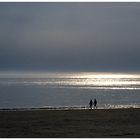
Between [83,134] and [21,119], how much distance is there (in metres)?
8.74

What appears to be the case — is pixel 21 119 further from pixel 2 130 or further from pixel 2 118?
pixel 2 130

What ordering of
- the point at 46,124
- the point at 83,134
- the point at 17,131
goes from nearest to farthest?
1. the point at 83,134
2. the point at 17,131
3. the point at 46,124

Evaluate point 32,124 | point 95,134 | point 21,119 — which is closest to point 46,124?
point 32,124

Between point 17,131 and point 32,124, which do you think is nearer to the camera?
point 17,131

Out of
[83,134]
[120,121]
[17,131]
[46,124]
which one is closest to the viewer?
[83,134]

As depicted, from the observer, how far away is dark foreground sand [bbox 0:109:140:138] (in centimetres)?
2114

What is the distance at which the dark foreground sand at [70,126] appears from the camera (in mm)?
21141

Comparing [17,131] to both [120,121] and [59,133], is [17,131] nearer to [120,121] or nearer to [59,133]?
[59,133]

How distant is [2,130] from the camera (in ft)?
74.7

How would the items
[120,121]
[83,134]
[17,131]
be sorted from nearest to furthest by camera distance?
[83,134], [17,131], [120,121]

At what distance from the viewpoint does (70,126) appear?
2453 cm

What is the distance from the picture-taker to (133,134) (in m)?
21.1

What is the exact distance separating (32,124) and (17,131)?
11.0ft

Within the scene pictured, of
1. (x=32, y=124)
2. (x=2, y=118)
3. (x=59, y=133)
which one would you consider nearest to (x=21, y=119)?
(x=2, y=118)
